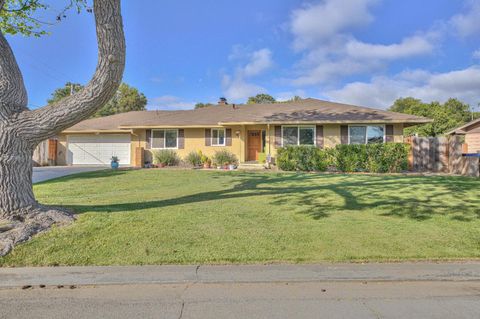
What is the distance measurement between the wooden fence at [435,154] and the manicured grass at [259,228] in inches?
321

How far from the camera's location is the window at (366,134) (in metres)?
18.3

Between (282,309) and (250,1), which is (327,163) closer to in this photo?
(250,1)

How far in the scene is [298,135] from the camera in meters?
19.3

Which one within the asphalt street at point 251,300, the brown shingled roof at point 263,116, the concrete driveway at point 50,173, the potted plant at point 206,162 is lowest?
the asphalt street at point 251,300

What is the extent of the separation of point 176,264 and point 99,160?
71.4 ft

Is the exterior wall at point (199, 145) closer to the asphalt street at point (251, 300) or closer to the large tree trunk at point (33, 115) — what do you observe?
the large tree trunk at point (33, 115)

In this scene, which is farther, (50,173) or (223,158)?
(223,158)

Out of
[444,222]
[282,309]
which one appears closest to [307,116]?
[444,222]

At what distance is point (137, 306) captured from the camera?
340 centimetres

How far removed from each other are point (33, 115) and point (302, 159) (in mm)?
13223

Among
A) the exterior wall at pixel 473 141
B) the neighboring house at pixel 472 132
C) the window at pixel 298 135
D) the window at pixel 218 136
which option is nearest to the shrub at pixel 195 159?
the window at pixel 218 136

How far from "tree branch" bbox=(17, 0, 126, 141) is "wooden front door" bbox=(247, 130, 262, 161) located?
49.7ft

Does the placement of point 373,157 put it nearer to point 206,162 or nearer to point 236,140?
point 236,140

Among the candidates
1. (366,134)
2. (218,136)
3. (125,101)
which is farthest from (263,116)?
(125,101)
